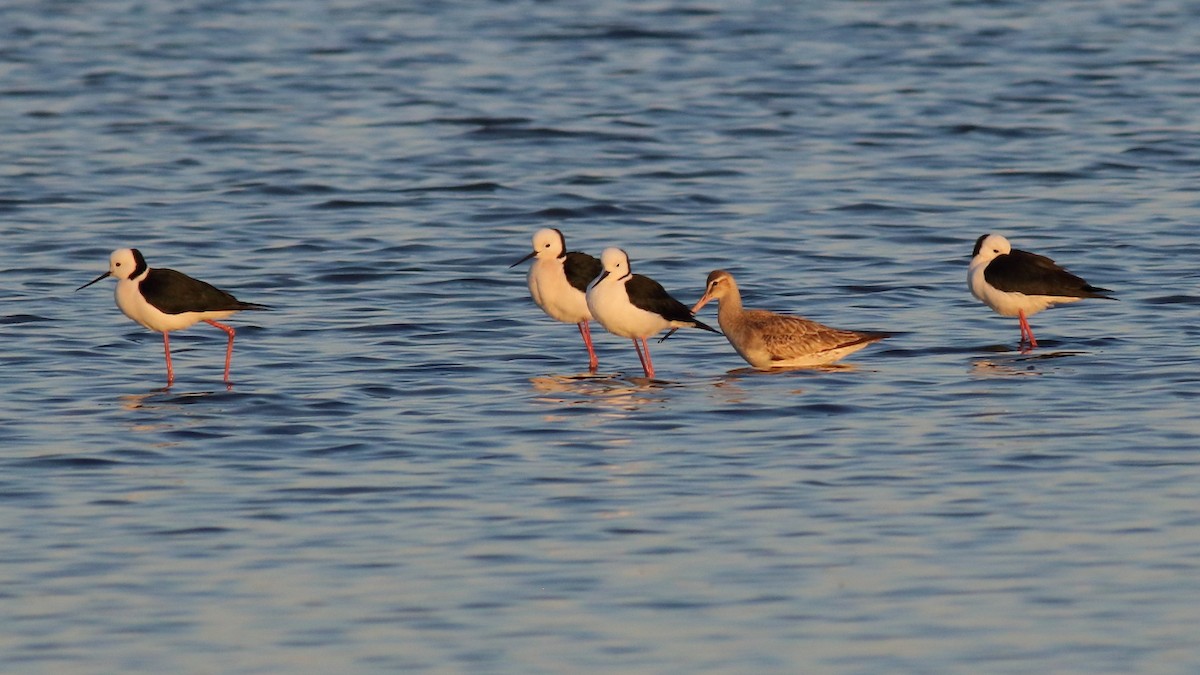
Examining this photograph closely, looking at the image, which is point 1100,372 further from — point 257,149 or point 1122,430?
point 257,149

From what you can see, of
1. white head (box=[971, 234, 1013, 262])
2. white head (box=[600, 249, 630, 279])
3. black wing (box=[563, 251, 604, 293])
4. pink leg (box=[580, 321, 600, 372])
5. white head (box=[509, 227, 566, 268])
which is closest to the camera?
white head (box=[600, 249, 630, 279])

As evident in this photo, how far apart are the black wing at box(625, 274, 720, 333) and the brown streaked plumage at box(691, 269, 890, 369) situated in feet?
1.41

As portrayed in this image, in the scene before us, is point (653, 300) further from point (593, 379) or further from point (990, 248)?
point (990, 248)

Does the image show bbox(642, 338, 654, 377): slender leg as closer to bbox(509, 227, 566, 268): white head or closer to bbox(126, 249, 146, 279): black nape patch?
bbox(509, 227, 566, 268): white head

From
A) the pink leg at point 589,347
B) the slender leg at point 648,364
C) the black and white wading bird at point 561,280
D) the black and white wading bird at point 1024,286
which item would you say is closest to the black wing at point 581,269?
the black and white wading bird at point 561,280

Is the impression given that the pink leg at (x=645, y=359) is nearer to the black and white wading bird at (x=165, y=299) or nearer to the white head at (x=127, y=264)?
the black and white wading bird at (x=165, y=299)

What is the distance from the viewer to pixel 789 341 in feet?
49.7

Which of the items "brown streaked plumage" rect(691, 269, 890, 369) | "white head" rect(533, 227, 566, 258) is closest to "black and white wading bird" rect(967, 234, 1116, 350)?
"brown streaked plumage" rect(691, 269, 890, 369)

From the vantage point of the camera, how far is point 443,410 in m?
13.6

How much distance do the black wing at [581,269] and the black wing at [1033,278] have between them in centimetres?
306

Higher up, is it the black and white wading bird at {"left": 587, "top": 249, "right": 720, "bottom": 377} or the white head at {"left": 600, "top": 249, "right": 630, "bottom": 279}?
the white head at {"left": 600, "top": 249, "right": 630, "bottom": 279}

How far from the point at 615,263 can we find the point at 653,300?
495mm

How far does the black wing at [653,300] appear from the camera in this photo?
15133mm

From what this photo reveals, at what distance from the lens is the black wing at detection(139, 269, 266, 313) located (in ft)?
49.9
